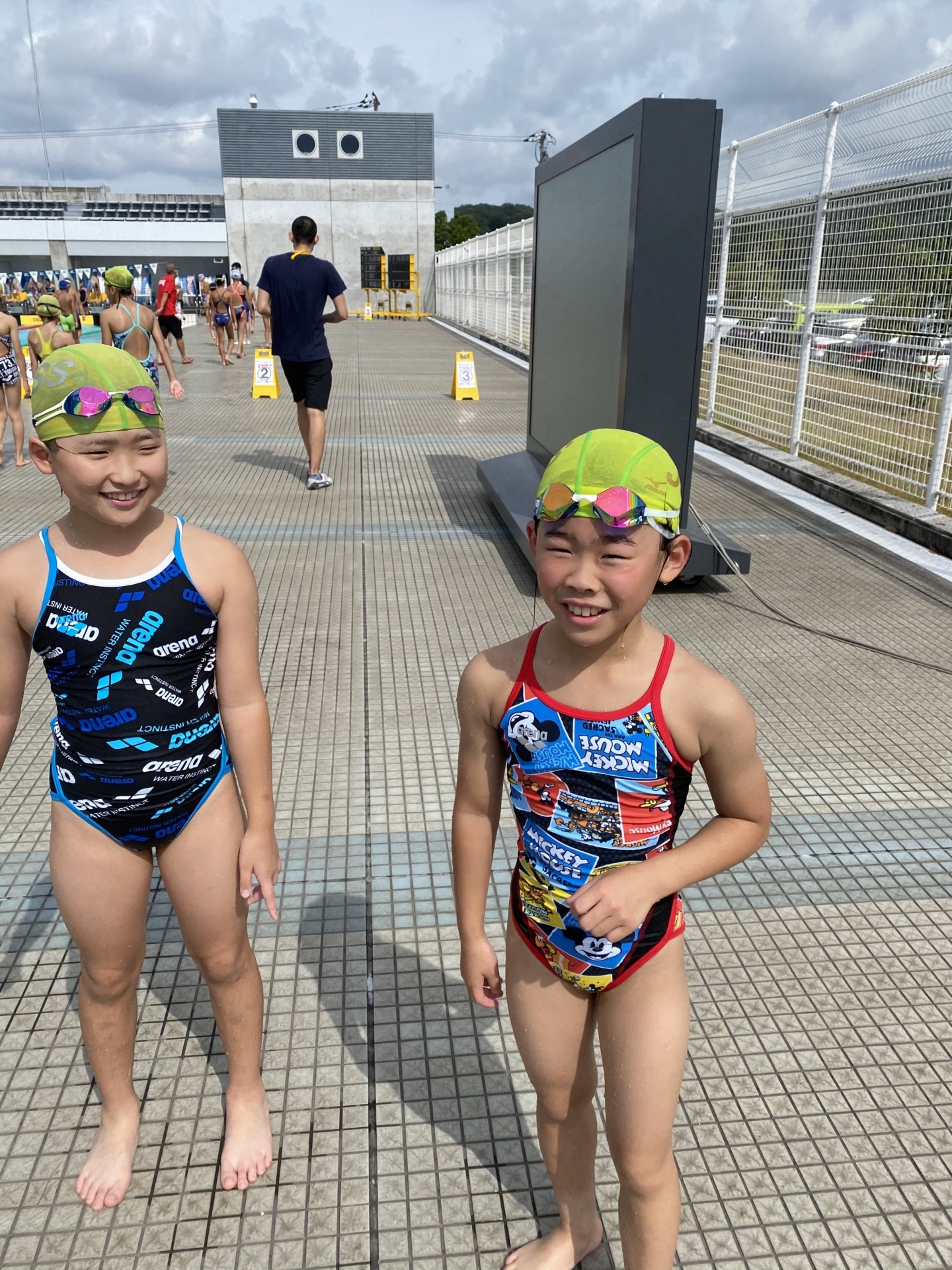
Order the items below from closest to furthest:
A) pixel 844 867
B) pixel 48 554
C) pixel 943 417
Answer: pixel 48 554 < pixel 844 867 < pixel 943 417

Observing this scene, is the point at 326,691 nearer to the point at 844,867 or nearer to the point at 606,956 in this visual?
the point at 844,867

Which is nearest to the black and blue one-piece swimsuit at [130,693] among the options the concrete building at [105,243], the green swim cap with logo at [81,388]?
the green swim cap with logo at [81,388]

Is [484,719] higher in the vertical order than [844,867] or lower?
higher

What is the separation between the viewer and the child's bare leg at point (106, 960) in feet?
5.91

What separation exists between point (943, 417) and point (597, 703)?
617cm

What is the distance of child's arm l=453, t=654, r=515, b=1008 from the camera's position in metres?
1.61

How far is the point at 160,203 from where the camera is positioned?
7806 centimetres

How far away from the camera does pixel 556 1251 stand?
1.74 m

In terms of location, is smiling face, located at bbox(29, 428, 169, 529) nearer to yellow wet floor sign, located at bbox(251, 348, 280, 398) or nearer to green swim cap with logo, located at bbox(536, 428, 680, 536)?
green swim cap with logo, located at bbox(536, 428, 680, 536)

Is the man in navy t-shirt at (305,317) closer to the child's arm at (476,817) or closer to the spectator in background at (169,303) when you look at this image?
the child's arm at (476,817)

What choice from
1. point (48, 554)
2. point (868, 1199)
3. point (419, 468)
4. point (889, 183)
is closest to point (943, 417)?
point (889, 183)

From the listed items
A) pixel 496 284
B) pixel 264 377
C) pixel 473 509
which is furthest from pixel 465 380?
pixel 496 284

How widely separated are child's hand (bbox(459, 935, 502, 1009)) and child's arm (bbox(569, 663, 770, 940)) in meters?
0.24

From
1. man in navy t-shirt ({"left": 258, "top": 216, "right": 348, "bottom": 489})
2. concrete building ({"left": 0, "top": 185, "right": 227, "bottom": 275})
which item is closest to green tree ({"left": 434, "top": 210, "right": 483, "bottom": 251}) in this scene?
concrete building ({"left": 0, "top": 185, "right": 227, "bottom": 275})
